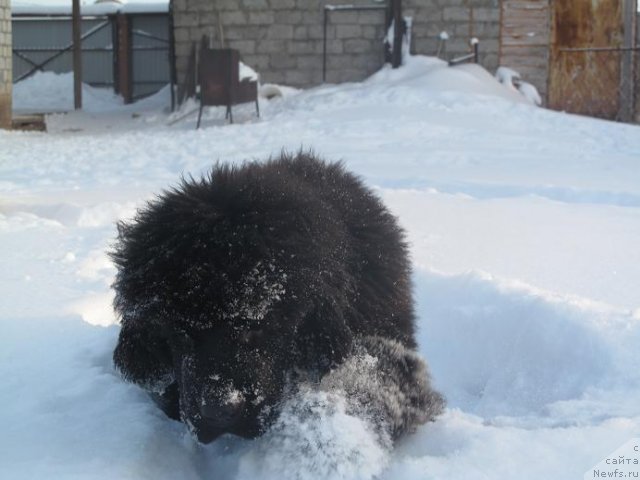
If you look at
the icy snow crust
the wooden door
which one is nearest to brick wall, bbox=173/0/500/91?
the wooden door

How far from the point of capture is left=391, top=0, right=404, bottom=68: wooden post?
1374 centimetres

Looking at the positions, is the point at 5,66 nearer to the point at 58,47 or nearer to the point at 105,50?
the point at 105,50

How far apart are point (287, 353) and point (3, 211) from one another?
11.8ft

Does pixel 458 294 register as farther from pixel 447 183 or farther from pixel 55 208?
pixel 447 183

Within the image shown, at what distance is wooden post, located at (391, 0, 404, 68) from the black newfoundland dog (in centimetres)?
1236

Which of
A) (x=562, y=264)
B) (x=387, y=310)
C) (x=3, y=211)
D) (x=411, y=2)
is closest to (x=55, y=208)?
(x=3, y=211)

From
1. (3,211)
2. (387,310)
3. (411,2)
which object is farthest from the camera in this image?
(411,2)

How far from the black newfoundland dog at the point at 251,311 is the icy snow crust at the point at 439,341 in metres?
0.07

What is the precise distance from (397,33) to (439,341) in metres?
11.5

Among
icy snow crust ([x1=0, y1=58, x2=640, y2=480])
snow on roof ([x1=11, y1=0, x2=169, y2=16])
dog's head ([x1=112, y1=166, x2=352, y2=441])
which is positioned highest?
snow on roof ([x1=11, y1=0, x2=169, y2=16])

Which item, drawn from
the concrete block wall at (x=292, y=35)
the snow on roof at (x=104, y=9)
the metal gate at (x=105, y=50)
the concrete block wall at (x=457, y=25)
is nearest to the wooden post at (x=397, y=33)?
the concrete block wall at (x=457, y=25)

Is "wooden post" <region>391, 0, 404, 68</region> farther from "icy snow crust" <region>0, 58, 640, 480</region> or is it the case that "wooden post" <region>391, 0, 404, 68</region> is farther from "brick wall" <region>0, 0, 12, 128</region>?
"icy snow crust" <region>0, 58, 640, 480</region>

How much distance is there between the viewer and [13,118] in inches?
576

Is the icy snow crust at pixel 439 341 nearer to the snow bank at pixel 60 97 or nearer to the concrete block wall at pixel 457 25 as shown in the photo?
the concrete block wall at pixel 457 25
